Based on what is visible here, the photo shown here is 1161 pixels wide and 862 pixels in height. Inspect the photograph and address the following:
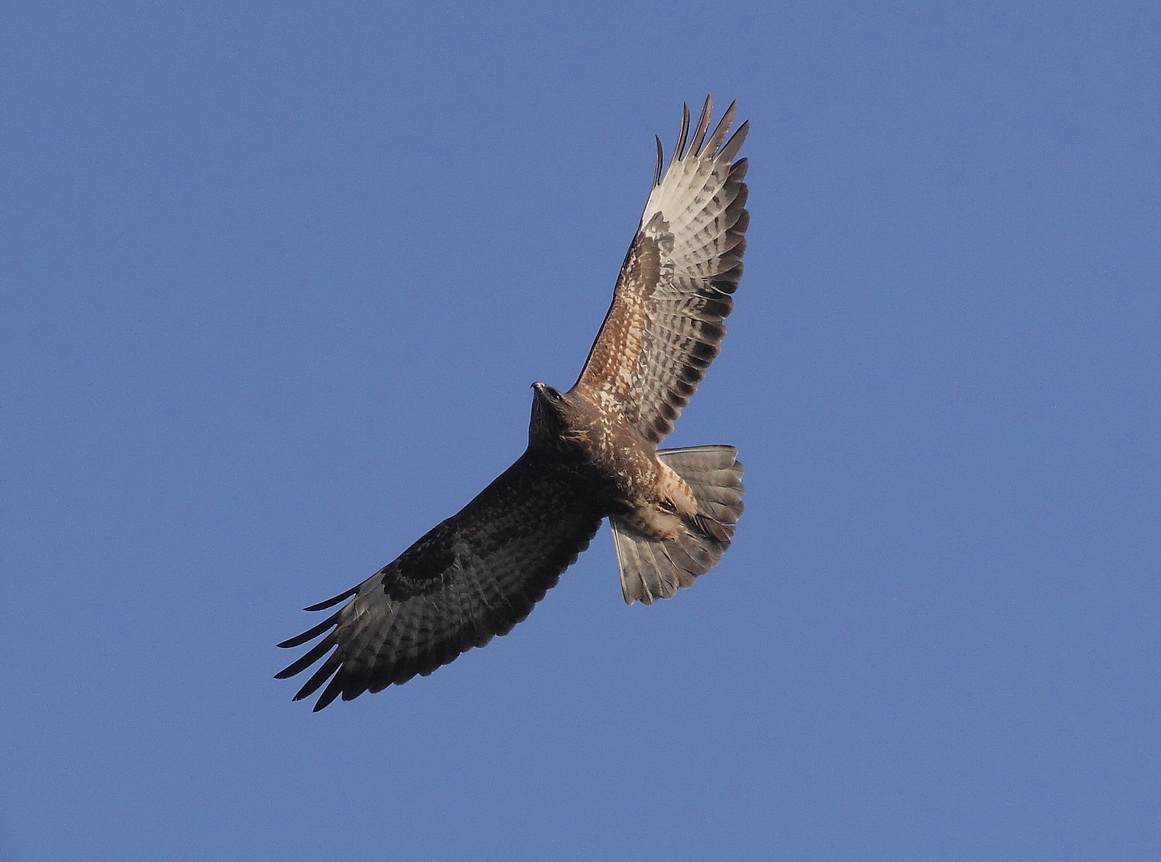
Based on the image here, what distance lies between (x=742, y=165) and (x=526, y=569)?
3588 mm

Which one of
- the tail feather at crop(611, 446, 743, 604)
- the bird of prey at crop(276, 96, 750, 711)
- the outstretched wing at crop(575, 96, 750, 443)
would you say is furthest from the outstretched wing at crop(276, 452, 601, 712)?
the outstretched wing at crop(575, 96, 750, 443)

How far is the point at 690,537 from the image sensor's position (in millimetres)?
11273

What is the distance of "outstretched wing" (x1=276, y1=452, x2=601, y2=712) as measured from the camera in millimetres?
11180

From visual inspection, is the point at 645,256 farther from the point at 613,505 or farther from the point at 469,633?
the point at 469,633

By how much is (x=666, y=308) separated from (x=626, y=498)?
151 cm

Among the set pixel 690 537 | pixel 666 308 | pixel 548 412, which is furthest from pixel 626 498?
pixel 666 308

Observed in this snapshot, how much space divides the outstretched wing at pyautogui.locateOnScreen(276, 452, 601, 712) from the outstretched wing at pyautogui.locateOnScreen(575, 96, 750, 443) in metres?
0.87

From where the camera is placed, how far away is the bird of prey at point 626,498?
435 inches

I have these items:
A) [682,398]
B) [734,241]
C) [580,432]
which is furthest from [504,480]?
[734,241]

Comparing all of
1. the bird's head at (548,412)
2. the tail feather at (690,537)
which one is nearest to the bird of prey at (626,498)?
the tail feather at (690,537)

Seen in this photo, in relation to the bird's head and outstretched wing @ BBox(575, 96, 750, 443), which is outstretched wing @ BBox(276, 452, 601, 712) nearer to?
the bird's head

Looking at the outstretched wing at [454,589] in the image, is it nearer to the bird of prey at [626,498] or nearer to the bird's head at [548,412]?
the bird of prey at [626,498]

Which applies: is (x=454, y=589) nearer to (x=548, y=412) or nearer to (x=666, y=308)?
(x=548, y=412)

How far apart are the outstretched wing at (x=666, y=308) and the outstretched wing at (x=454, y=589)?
2.85 ft
